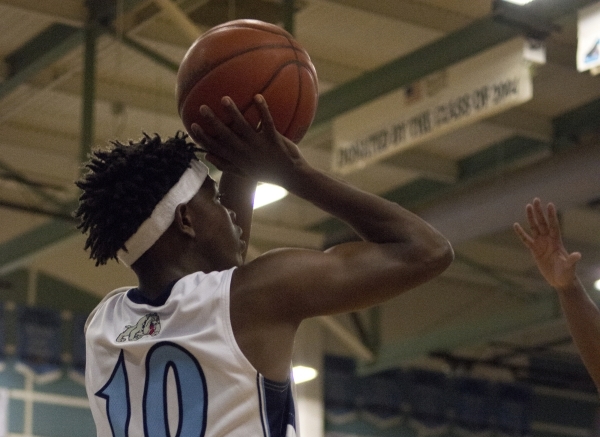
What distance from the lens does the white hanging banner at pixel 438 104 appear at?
7.98m

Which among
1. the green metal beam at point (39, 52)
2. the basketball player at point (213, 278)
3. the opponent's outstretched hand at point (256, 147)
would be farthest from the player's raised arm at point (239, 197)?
the green metal beam at point (39, 52)

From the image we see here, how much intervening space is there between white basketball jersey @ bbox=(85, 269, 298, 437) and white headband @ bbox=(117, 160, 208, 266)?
0.43 feet

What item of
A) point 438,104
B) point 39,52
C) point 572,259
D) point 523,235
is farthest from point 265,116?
point 39,52

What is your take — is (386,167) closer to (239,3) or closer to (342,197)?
(239,3)

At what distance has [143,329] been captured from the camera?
9.14ft

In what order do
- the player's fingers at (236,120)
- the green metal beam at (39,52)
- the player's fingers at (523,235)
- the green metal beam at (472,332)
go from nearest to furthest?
the player's fingers at (236,120) → the player's fingers at (523,235) → the green metal beam at (39,52) → the green metal beam at (472,332)

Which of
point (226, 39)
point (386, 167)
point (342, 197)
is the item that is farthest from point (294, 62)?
point (386, 167)

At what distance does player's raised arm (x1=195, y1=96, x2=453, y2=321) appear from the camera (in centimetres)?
266

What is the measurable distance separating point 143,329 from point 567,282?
1596 millimetres

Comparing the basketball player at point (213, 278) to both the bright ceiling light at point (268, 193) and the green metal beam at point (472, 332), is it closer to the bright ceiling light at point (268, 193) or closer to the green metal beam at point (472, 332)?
the bright ceiling light at point (268, 193)

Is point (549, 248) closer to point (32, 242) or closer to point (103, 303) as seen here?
point (103, 303)

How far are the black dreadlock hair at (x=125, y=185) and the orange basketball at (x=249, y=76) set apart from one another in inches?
4.6

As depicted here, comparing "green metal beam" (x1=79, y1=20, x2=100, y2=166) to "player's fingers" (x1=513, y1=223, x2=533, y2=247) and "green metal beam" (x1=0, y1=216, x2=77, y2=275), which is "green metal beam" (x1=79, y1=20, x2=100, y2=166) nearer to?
"green metal beam" (x1=0, y1=216, x2=77, y2=275)

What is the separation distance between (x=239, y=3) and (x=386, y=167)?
160 inches
